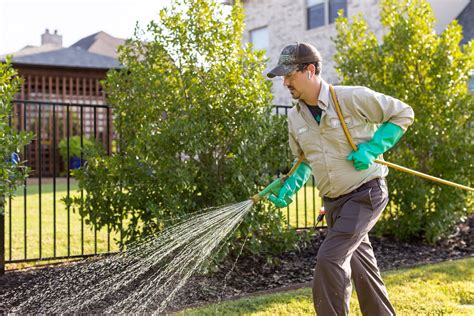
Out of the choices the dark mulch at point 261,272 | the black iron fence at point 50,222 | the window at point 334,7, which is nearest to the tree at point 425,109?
the dark mulch at point 261,272

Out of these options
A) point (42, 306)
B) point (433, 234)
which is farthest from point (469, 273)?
point (42, 306)

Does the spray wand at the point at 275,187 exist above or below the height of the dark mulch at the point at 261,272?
above

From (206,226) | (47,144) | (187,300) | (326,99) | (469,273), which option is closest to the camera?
(326,99)

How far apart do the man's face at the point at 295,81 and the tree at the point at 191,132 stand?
5.86 ft

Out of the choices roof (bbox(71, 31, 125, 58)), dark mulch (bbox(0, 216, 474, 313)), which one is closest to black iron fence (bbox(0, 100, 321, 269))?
dark mulch (bbox(0, 216, 474, 313))

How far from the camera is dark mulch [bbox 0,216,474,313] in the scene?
487 centimetres

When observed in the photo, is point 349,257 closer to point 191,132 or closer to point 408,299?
point 408,299

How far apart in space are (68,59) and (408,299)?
2126 cm

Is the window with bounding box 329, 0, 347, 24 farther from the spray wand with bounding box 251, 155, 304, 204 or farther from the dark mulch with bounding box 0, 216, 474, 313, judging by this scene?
the spray wand with bounding box 251, 155, 304, 204

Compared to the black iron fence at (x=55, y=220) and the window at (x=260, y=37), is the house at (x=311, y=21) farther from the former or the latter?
the black iron fence at (x=55, y=220)

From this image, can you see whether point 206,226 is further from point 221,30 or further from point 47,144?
point 47,144

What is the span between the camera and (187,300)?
4.77m

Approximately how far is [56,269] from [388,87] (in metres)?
4.25

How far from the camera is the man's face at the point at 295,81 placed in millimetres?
3438
